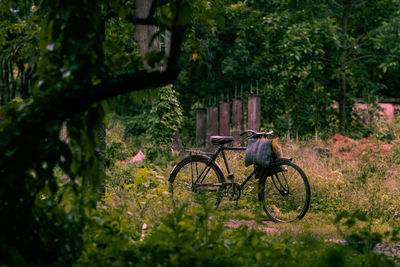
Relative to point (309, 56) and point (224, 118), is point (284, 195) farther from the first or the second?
point (309, 56)

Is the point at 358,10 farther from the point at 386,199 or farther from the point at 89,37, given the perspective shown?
the point at 89,37

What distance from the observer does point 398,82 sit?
17438mm

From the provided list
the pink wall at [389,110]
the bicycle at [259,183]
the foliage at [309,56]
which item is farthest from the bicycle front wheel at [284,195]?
the pink wall at [389,110]

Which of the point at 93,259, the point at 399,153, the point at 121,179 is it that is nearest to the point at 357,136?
the point at 399,153

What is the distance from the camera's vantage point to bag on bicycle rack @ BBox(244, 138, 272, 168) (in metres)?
5.08

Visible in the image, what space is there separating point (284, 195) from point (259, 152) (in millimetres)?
662

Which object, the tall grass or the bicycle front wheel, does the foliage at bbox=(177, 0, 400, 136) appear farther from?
the bicycle front wheel

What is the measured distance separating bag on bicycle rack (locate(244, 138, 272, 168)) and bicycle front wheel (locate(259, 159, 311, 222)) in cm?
16

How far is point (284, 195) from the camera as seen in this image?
5.22 metres

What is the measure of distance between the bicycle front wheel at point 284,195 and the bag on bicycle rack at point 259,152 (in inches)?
6.4

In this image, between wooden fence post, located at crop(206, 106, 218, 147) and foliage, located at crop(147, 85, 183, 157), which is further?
wooden fence post, located at crop(206, 106, 218, 147)


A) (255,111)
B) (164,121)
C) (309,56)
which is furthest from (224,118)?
(309,56)

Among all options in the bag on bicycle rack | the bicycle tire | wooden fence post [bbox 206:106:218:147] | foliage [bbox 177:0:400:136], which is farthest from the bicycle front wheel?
foliage [bbox 177:0:400:136]

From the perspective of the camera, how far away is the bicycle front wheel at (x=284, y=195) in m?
5.16
